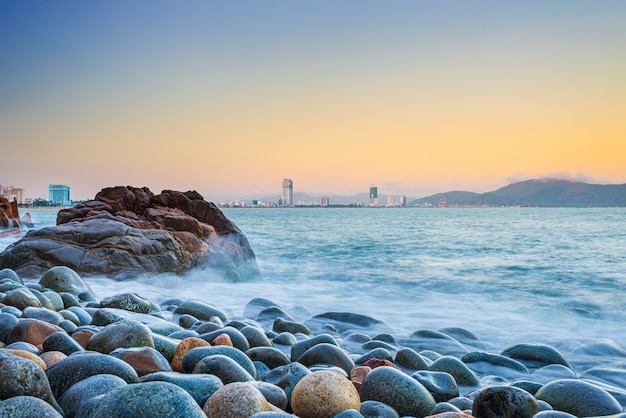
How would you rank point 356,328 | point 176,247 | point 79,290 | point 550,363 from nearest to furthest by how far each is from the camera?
point 550,363
point 356,328
point 79,290
point 176,247

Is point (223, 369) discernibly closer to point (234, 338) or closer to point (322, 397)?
point (322, 397)

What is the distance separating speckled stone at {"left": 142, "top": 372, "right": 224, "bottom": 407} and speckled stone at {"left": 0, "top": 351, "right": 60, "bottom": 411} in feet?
1.68

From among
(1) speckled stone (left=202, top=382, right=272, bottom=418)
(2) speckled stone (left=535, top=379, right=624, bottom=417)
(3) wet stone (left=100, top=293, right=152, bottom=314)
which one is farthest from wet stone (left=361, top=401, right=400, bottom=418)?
(3) wet stone (left=100, top=293, right=152, bottom=314)

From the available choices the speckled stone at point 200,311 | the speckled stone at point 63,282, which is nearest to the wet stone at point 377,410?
the speckled stone at point 200,311

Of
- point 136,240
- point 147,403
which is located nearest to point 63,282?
point 136,240

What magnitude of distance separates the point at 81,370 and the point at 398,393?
6.54 ft

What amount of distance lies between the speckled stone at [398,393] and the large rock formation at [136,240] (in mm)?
7464

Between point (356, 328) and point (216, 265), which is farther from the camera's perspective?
point (216, 265)

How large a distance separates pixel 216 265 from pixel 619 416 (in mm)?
9815

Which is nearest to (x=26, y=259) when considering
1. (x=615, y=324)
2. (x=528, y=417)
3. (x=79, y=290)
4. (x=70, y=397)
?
(x=79, y=290)

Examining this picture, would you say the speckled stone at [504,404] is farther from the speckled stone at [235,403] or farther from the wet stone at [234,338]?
the wet stone at [234,338]

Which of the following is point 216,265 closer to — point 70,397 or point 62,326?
point 62,326

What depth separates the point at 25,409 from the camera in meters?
2.00

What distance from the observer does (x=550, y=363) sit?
203 inches
